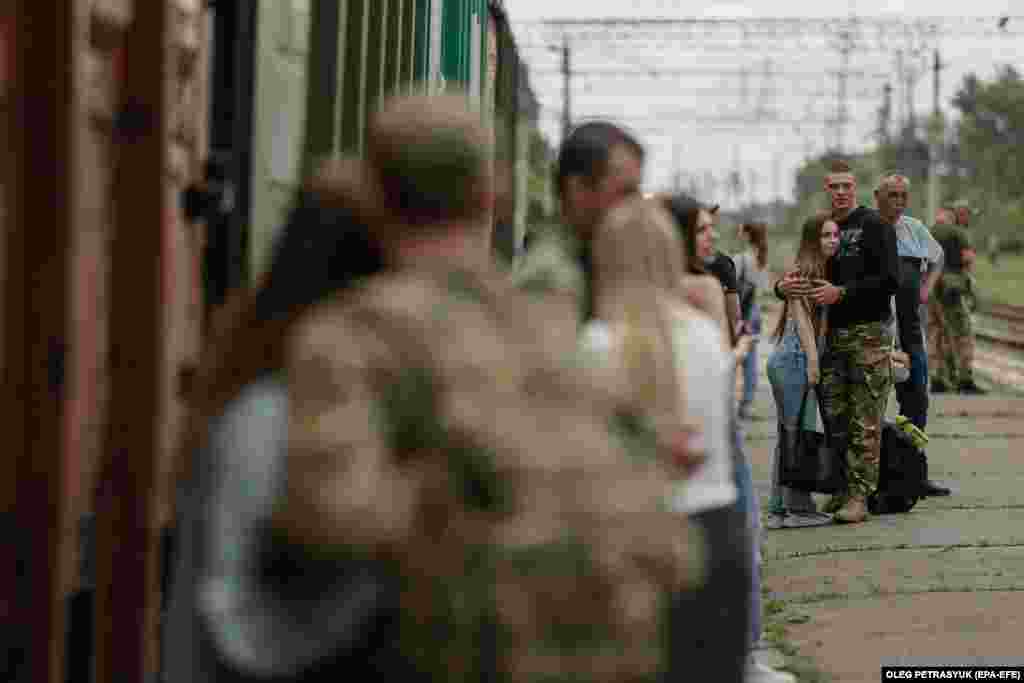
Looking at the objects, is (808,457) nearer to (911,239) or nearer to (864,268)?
(864,268)

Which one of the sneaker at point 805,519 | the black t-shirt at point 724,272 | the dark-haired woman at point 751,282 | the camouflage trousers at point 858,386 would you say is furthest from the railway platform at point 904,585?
the dark-haired woman at point 751,282

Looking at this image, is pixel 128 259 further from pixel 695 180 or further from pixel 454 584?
pixel 695 180

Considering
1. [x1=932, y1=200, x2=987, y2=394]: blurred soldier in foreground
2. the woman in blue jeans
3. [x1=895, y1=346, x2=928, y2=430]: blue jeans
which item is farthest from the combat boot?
[x1=932, y1=200, x2=987, y2=394]: blurred soldier in foreground

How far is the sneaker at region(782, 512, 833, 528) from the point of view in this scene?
10.3 m

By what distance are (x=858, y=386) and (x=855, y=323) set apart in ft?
1.04

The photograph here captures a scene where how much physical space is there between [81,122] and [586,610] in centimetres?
173

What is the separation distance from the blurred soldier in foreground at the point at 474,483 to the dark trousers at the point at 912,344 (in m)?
9.13

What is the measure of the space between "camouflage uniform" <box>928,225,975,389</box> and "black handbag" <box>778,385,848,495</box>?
850cm

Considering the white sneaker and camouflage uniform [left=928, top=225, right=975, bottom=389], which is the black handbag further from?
camouflage uniform [left=928, top=225, right=975, bottom=389]

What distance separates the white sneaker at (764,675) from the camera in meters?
6.53

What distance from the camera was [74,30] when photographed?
393 cm

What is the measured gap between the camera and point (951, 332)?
62.4 feet

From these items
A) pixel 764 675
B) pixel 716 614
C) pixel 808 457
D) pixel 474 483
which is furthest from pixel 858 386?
Answer: pixel 474 483

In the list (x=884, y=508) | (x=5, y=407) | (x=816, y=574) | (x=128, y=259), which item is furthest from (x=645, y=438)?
(x=884, y=508)
